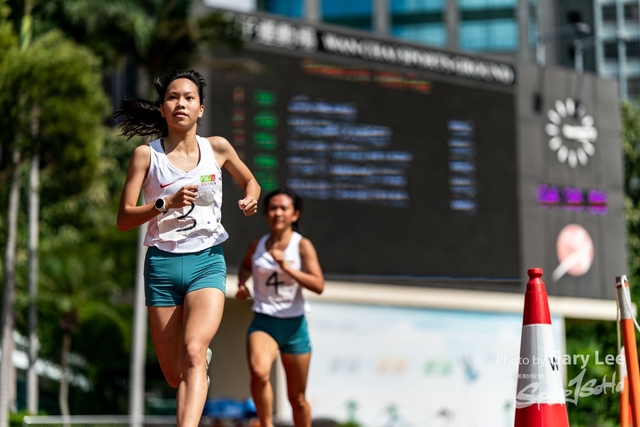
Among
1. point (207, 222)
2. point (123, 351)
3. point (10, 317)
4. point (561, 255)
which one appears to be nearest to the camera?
point (207, 222)

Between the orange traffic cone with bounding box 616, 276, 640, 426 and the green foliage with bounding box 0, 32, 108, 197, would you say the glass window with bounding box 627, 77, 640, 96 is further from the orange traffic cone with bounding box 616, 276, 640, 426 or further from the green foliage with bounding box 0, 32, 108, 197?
the orange traffic cone with bounding box 616, 276, 640, 426

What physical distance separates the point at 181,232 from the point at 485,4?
202 ft

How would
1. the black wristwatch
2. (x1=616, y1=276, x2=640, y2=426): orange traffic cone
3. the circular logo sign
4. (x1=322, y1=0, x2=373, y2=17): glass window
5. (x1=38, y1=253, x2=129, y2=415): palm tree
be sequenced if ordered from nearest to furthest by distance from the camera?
1. the black wristwatch
2. (x1=616, y1=276, x2=640, y2=426): orange traffic cone
3. the circular logo sign
4. (x1=38, y1=253, x2=129, y2=415): palm tree
5. (x1=322, y1=0, x2=373, y2=17): glass window

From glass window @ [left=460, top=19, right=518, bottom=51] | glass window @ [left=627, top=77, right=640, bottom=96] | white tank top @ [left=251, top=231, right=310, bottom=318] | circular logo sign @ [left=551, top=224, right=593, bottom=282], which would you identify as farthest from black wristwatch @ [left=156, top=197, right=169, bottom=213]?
glass window @ [left=627, top=77, right=640, bottom=96]

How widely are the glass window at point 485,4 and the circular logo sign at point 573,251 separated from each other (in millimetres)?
43152

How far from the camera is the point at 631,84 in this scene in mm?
80438

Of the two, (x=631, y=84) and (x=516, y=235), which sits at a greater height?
(x=631, y=84)

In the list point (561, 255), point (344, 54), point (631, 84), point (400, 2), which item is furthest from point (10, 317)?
point (631, 84)

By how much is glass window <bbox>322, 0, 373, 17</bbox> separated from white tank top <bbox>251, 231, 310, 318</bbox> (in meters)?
59.3

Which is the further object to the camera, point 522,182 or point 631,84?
point 631,84

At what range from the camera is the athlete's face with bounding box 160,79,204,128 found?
5.12m

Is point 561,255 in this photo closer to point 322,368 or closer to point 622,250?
point 622,250

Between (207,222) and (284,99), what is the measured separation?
13618 mm

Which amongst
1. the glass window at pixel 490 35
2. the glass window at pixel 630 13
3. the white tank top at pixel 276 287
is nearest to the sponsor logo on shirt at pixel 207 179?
the white tank top at pixel 276 287
